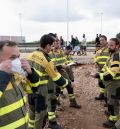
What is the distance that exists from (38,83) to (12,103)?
5.22ft

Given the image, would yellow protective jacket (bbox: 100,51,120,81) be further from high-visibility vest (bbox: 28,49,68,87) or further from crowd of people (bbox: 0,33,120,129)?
high-visibility vest (bbox: 28,49,68,87)

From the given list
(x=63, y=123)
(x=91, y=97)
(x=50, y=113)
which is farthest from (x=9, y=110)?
(x=91, y=97)

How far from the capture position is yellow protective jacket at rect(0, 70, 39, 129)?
3.88 meters

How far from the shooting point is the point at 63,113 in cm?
1035

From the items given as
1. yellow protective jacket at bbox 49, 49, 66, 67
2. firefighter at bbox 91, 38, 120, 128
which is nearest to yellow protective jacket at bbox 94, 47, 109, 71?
yellow protective jacket at bbox 49, 49, 66, 67

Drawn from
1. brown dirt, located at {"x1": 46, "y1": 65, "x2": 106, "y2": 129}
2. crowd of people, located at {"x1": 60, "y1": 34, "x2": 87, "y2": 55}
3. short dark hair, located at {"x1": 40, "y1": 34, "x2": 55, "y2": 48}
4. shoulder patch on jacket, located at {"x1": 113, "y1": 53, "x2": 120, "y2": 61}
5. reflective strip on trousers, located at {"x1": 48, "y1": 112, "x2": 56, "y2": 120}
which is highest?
short dark hair, located at {"x1": 40, "y1": 34, "x2": 55, "y2": 48}

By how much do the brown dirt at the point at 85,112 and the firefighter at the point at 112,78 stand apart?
1.50 feet

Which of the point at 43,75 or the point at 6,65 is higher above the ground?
the point at 6,65

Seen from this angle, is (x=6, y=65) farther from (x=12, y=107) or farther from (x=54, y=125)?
(x=54, y=125)

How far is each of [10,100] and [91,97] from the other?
9.08m

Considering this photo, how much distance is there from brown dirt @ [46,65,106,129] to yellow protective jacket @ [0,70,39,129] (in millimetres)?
4886

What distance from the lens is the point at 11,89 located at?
3979mm

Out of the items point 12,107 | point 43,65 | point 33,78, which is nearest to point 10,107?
point 12,107

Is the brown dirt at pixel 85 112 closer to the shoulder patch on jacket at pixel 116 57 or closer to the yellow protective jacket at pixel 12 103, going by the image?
the shoulder patch on jacket at pixel 116 57
